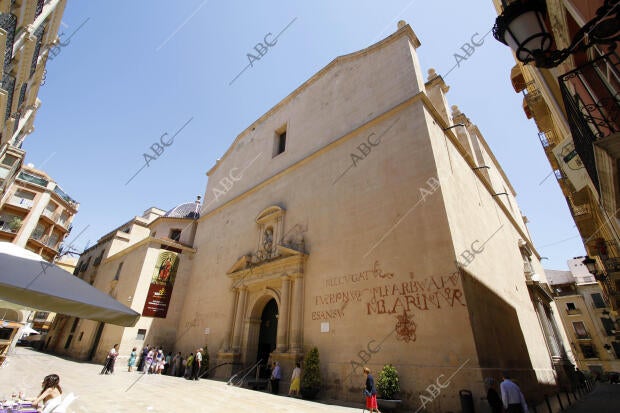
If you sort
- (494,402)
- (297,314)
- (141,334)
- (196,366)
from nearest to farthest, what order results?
(494,402), (297,314), (196,366), (141,334)

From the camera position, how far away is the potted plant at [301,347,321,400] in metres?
8.98

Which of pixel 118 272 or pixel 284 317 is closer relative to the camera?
pixel 284 317

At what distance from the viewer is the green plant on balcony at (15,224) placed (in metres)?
27.5

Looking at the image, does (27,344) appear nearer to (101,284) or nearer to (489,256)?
(101,284)

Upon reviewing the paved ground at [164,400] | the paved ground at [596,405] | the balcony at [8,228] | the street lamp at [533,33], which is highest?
the balcony at [8,228]

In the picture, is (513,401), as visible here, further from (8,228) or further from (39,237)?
(39,237)

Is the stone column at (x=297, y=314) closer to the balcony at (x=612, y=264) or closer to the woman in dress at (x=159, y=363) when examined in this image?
the woman in dress at (x=159, y=363)

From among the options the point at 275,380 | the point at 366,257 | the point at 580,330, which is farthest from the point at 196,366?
the point at 580,330

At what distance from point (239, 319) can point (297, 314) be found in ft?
13.0

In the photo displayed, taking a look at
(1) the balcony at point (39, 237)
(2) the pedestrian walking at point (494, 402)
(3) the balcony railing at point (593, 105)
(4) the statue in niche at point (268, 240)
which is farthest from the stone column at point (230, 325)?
(1) the balcony at point (39, 237)

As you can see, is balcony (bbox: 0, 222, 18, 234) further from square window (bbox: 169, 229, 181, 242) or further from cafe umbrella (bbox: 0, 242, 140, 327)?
cafe umbrella (bbox: 0, 242, 140, 327)

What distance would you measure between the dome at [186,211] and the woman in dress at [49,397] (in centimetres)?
2225

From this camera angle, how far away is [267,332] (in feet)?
44.8

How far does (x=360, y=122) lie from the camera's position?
13125 millimetres
